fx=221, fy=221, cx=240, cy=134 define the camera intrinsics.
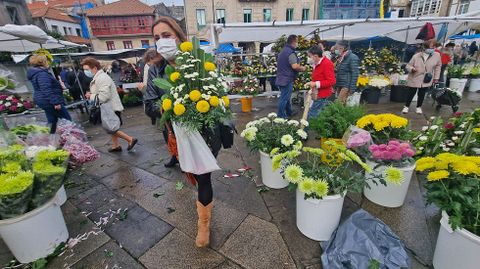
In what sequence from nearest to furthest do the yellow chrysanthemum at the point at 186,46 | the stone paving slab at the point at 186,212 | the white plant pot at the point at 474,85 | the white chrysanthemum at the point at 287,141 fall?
the yellow chrysanthemum at the point at 186,46, the stone paving slab at the point at 186,212, the white chrysanthemum at the point at 287,141, the white plant pot at the point at 474,85

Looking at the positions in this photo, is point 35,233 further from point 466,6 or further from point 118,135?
point 466,6

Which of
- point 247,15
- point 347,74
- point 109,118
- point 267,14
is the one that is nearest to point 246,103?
point 347,74

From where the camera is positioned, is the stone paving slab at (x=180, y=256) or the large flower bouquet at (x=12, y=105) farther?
the large flower bouquet at (x=12, y=105)

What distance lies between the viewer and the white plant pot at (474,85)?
313 inches

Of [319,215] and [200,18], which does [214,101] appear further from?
[200,18]

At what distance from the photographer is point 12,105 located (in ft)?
19.9

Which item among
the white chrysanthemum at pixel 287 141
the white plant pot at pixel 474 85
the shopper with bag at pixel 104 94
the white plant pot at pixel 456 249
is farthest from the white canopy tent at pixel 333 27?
the white plant pot at pixel 456 249

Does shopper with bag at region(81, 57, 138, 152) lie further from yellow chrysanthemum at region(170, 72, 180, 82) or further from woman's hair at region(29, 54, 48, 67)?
yellow chrysanthemum at region(170, 72, 180, 82)

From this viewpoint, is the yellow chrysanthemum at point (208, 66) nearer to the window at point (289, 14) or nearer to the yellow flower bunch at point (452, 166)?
the yellow flower bunch at point (452, 166)

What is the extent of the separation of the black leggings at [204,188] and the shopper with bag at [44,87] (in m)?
4.26

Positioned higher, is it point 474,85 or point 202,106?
point 202,106

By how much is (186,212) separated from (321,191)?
5.04 ft

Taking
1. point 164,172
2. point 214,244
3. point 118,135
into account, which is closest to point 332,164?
point 214,244

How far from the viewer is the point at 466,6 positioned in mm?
22078
